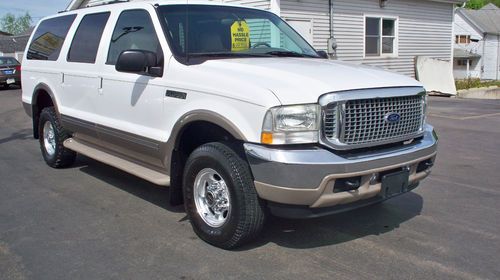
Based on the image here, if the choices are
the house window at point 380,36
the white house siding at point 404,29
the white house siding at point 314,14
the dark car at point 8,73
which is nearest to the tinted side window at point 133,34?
the white house siding at point 314,14

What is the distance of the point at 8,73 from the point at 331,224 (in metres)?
22.6

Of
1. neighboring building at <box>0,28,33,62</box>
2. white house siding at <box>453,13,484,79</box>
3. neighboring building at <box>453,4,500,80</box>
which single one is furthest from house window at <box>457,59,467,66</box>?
neighboring building at <box>0,28,33,62</box>

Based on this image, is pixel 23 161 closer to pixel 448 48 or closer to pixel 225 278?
pixel 225 278

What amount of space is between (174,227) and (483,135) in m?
7.13

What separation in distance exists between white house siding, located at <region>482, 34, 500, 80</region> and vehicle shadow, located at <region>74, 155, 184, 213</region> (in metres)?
50.7

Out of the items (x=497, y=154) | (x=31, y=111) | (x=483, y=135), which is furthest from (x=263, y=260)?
(x=483, y=135)

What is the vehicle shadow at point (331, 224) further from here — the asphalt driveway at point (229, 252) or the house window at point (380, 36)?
the house window at point (380, 36)

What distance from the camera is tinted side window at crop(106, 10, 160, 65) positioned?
4.71 metres

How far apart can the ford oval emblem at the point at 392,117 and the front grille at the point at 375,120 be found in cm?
1

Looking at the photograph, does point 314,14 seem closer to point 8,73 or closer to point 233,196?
point 233,196

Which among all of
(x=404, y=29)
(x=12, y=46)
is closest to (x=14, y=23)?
(x=12, y=46)

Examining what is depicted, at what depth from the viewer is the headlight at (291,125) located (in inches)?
138

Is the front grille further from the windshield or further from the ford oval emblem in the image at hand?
the windshield

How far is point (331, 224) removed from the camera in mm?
4586
